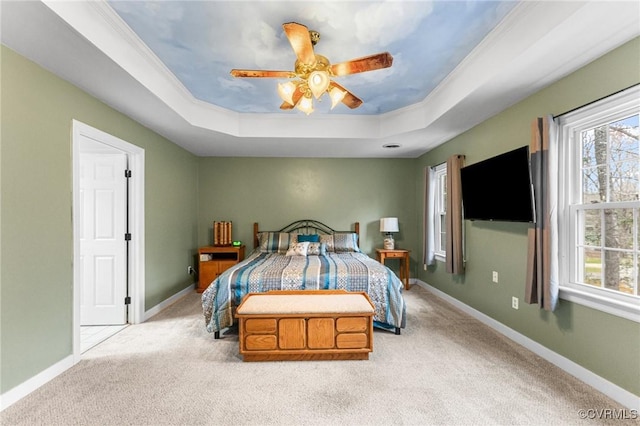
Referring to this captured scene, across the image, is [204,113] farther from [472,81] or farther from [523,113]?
[523,113]

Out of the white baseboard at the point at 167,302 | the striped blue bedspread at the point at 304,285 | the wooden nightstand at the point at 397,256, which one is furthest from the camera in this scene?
the wooden nightstand at the point at 397,256

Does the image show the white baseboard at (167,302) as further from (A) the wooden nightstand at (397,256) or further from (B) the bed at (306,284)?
(A) the wooden nightstand at (397,256)

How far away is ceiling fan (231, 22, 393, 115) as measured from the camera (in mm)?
2055

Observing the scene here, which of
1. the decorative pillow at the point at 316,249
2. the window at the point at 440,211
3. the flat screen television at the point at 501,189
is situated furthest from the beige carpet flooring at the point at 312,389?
the window at the point at 440,211

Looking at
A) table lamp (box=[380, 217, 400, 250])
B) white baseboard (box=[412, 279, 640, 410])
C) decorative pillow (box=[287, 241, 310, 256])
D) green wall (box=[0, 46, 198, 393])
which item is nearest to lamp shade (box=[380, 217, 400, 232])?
table lamp (box=[380, 217, 400, 250])

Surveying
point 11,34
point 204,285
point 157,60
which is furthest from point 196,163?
point 11,34

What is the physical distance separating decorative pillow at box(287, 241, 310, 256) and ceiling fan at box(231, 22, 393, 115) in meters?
Answer: 2.49

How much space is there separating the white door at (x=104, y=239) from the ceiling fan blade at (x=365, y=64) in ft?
9.43

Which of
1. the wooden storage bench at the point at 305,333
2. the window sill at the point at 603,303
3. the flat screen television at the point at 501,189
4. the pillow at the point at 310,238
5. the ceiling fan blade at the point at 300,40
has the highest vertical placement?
the ceiling fan blade at the point at 300,40

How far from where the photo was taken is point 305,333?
2.67m

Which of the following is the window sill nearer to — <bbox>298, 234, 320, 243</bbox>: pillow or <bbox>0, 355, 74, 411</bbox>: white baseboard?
<bbox>298, 234, 320, 243</bbox>: pillow

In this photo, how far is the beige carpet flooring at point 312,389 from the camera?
194 cm

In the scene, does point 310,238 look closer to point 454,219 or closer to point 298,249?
point 298,249

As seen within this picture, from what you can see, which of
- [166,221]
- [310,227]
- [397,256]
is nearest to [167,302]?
[166,221]
